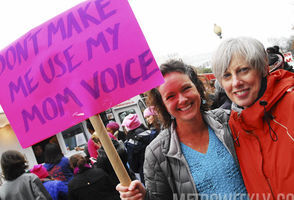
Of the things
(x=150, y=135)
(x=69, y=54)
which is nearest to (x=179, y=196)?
(x=69, y=54)

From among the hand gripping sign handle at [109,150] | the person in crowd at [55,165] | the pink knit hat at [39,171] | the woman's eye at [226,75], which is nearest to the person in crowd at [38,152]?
the person in crowd at [55,165]

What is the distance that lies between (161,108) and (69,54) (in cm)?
75

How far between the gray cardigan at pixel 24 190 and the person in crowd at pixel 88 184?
1.16 feet

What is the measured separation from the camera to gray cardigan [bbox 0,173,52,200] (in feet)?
9.27

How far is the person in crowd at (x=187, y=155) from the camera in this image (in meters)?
1.27

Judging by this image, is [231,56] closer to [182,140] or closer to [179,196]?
[182,140]

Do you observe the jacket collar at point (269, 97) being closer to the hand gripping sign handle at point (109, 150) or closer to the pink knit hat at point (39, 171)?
the hand gripping sign handle at point (109, 150)

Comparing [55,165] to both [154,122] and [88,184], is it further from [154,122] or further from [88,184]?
[154,122]

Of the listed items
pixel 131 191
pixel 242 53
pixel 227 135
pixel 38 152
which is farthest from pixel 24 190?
pixel 38 152

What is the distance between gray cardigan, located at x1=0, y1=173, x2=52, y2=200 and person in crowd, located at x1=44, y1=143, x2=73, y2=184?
2.89 ft

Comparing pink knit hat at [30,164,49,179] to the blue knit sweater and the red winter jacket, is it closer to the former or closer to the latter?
the blue knit sweater

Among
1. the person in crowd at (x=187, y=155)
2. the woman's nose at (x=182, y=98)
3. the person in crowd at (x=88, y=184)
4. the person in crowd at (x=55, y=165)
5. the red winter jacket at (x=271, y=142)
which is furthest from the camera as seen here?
the person in crowd at (x=55, y=165)

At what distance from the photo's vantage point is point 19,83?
4.31ft

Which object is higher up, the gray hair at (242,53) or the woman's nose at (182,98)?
the gray hair at (242,53)
